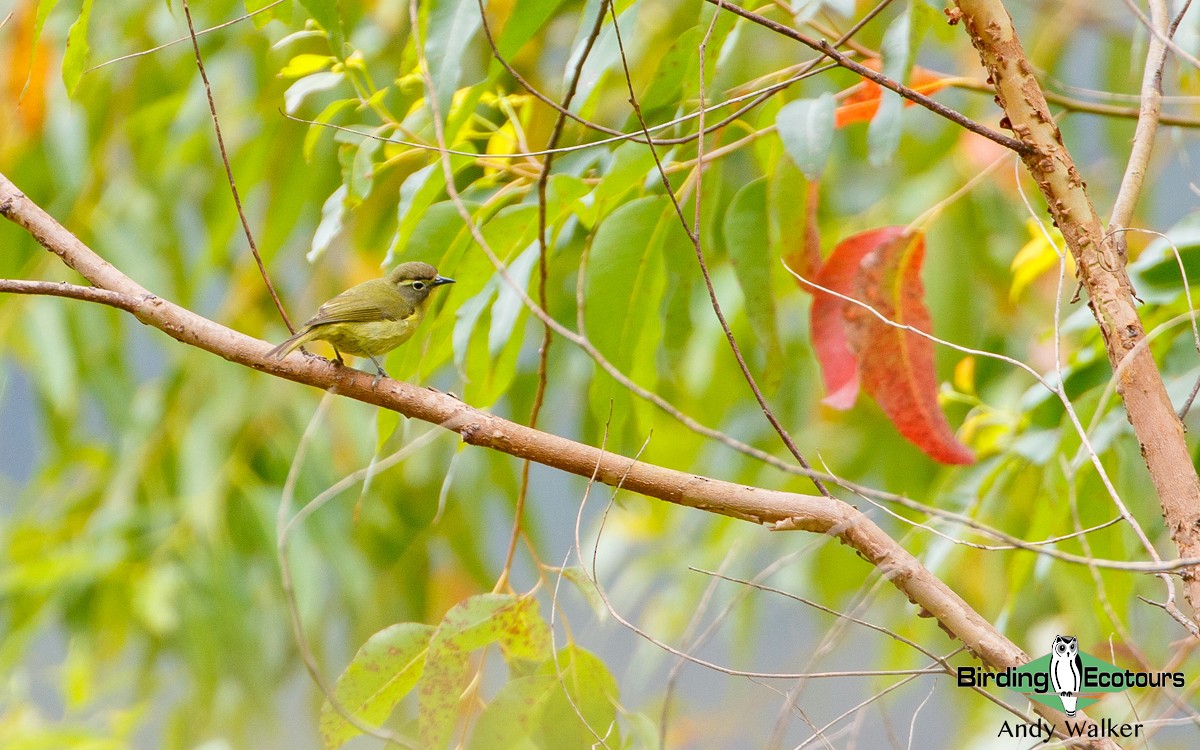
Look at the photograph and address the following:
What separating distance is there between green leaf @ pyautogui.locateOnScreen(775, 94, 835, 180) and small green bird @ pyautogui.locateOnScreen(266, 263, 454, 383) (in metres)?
0.99

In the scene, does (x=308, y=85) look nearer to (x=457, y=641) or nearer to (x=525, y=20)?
(x=525, y=20)

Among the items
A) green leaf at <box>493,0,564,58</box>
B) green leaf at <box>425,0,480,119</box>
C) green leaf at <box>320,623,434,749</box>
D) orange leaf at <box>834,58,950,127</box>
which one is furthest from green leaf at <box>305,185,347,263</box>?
orange leaf at <box>834,58,950,127</box>

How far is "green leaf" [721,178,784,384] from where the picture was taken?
1986mm

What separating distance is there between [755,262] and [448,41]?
63 cm

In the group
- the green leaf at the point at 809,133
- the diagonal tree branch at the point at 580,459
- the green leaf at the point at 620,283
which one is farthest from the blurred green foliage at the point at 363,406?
the diagonal tree branch at the point at 580,459

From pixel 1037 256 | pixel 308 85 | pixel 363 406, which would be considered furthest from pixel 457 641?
pixel 363 406

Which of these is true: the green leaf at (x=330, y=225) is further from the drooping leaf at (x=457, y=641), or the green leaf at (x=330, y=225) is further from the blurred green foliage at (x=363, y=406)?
the drooping leaf at (x=457, y=641)

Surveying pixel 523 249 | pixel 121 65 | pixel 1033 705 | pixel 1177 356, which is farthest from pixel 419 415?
pixel 121 65

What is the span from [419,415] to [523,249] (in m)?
0.56

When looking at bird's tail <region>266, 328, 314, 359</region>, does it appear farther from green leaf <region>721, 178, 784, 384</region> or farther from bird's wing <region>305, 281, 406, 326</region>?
green leaf <region>721, 178, 784, 384</region>

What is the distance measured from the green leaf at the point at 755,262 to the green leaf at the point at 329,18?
707mm

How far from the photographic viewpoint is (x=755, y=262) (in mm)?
2002

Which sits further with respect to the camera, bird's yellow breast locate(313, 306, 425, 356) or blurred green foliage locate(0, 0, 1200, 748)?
blurred green foliage locate(0, 0, 1200, 748)

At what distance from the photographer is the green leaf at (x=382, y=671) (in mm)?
1714
